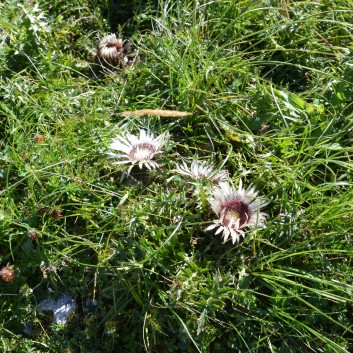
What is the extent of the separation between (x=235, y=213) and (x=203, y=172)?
0.20 meters

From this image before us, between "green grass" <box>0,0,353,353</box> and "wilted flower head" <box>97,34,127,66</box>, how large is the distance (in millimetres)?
63

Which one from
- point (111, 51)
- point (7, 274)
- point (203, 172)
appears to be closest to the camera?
point (7, 274)

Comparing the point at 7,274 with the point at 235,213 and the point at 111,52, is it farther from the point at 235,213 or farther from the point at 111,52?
the point at 111,52

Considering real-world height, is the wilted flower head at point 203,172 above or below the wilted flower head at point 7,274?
above

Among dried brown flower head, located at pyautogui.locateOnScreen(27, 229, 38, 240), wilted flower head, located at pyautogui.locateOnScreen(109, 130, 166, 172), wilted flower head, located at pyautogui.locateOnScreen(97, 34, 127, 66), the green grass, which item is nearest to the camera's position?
the green grass

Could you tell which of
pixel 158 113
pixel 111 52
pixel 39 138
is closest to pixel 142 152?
pixel 158 113

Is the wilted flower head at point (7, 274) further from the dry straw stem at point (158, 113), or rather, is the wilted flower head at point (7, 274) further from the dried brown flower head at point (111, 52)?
the dried brown flower head at point (111, 52)

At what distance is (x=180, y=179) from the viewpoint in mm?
2160

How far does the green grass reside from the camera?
2000 millimetres

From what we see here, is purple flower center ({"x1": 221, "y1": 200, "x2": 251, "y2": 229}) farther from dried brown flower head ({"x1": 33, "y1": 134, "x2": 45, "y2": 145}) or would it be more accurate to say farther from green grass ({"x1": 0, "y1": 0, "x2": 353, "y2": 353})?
dried brown flower head ({"x1": 33, "y1": 134, "x2": 45, "y2": 145})

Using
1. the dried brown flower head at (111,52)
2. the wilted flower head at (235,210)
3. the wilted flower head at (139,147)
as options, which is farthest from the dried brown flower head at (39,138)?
the wilted flower head at (235,210)

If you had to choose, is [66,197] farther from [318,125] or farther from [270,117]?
[318,125]

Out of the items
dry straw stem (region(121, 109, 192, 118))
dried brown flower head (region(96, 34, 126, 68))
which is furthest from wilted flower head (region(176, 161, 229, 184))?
dried brown flower head (region(96, 34, 126, 68))

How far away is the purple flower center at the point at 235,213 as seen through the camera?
209cm
